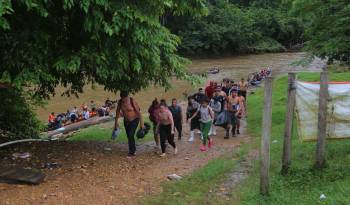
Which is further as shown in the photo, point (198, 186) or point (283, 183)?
point (198, 186)

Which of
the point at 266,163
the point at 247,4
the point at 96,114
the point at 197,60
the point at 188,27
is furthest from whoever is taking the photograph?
the point at 247,4

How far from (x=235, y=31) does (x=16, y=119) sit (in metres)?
57.8

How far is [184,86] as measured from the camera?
3709 cm

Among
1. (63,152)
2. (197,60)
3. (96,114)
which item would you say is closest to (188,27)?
(197,60)

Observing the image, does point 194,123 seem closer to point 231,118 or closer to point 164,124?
point 231,118

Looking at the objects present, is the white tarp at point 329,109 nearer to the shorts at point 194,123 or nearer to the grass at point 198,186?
the grass at point 198,186

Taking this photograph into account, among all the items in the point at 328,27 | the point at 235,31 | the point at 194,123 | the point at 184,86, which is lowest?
the point at 184,86

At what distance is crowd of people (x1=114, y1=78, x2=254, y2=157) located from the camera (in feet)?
36.7

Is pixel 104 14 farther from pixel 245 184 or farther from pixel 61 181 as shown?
pixel 245 184

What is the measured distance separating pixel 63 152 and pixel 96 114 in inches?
621

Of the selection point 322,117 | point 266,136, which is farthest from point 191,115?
point 266,136

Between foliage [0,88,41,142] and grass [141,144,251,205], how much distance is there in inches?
227

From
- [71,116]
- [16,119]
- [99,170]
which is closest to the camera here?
[99,170]

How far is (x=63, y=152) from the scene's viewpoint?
11414 mm
